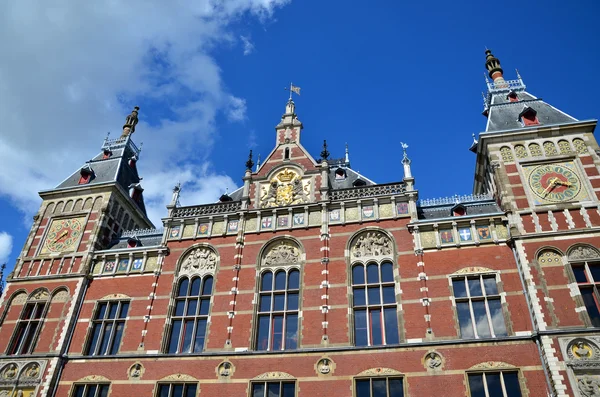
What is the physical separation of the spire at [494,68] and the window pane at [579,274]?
605 inches

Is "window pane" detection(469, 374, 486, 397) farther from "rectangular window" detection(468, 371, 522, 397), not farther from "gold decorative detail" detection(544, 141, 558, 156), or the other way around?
"gold decorative detail" detection(544, 141, 558, 156)

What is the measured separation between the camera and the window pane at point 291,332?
2016 centimetres

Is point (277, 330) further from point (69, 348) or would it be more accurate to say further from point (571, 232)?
point (571, 232)

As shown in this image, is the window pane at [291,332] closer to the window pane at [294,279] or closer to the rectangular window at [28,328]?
the window pane at [294,279]

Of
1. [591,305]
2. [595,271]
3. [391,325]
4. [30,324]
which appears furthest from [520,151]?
[30,324]

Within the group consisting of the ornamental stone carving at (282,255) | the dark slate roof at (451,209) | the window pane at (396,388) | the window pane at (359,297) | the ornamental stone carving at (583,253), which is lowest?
the window pane at (396,388)

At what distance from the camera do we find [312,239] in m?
22.8

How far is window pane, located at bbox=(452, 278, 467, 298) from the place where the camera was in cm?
1964

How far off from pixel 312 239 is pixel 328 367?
20.9 ft

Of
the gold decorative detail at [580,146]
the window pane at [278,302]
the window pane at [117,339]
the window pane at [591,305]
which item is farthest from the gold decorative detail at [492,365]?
the window pane at [117,339]

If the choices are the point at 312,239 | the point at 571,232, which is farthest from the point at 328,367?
the point at 571,232

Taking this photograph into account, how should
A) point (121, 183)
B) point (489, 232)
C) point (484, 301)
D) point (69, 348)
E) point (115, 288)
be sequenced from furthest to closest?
point (121, 183)
point (115, 288)
point (69, 348)
point (489, 232)
point (484, 301)

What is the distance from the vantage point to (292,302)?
70.4 feet

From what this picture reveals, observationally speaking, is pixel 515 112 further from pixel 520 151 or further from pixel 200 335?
pixel 200 335
